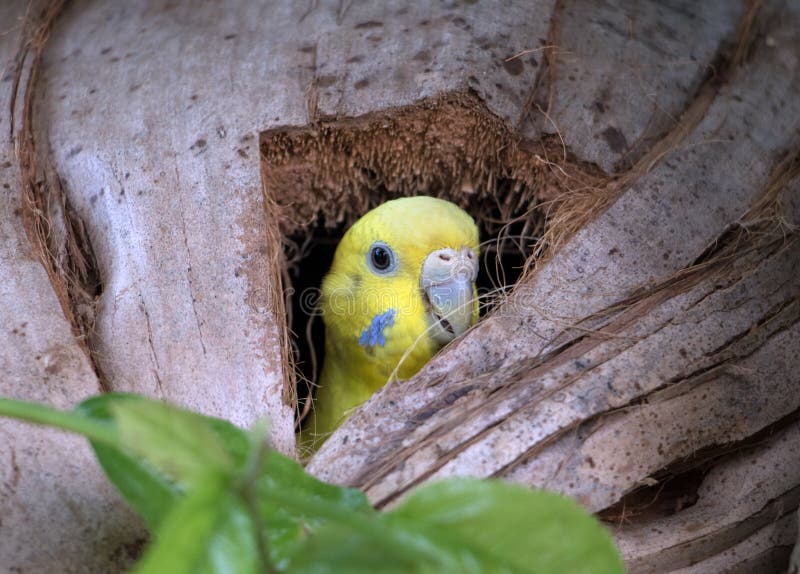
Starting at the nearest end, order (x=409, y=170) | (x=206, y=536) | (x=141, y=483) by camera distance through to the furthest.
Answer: (x=206, y=536), (x=141, y=483), (x=409, y=170)

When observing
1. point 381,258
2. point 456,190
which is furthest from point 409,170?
point 381,258

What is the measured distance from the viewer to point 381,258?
2.25 m

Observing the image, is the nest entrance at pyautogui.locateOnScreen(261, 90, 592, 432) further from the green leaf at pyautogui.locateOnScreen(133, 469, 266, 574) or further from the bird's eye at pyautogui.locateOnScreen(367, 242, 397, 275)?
the green leaf at pyautogui.locateOnScreen(133, 469, 266, 574)

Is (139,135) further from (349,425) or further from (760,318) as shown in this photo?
(760,318)

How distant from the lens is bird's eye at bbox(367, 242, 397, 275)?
2.21 m

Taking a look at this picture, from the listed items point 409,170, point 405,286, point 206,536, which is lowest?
point 405,286

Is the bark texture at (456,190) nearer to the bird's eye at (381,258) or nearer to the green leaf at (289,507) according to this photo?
the bird's eye at (381,258)

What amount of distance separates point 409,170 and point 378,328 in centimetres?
52

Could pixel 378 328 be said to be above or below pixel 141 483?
below

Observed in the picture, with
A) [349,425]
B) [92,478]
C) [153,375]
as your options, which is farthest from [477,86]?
[92,478]

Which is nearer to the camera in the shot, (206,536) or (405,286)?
(206,536)

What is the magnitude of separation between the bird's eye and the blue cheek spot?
136 mm

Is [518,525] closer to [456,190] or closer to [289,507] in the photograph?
[289,507]

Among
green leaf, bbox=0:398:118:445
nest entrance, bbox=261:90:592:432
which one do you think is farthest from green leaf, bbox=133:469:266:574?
nest entrance, bbox=261:90:592:432
